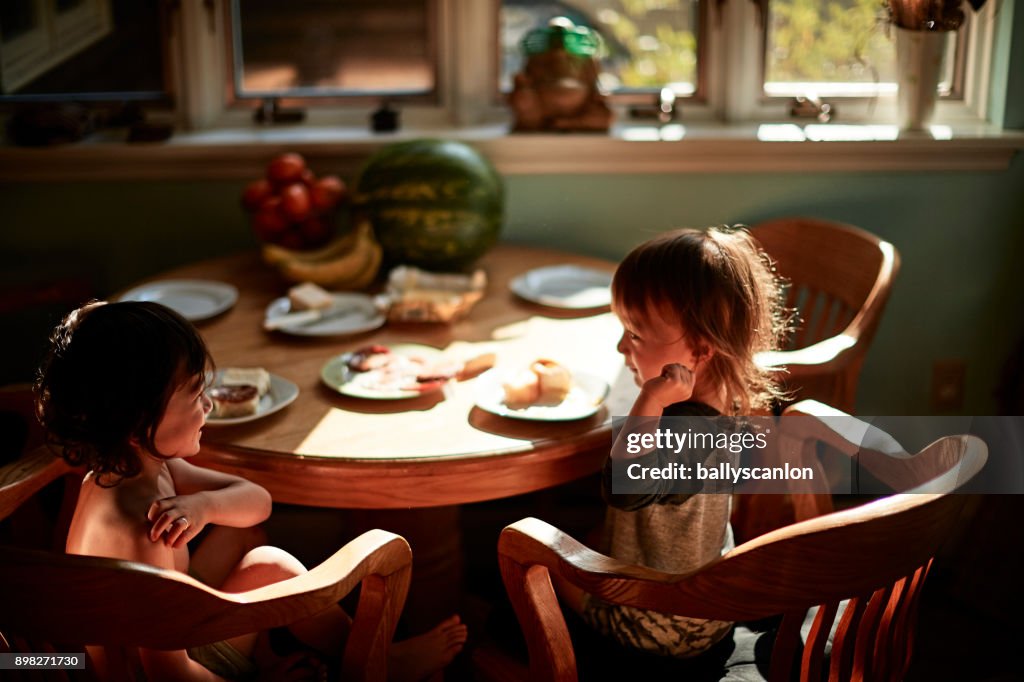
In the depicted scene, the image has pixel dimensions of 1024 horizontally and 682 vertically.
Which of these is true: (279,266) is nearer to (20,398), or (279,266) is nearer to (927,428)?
(20,398)

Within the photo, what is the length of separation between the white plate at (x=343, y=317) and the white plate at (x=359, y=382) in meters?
0.13

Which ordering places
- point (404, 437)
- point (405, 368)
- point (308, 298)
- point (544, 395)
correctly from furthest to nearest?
point (308, 298) → point (405, 368) → point (544, 395) → point (404, 437)

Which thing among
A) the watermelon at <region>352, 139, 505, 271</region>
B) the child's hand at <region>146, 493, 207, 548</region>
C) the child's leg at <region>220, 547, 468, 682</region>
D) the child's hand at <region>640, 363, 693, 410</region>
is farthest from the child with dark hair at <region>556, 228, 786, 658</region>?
the watermelon at <region>352, 139, 505, 271</region>

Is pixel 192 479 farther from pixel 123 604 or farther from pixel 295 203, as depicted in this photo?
pixel 295 203

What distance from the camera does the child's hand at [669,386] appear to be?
1.34m

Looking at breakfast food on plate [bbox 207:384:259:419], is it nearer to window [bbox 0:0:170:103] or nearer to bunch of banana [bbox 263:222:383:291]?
bunch of banana [bbox 263:222:383:291]

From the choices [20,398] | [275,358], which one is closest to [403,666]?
[275,358]

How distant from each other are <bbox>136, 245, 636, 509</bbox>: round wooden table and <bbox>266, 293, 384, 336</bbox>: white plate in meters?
0.02

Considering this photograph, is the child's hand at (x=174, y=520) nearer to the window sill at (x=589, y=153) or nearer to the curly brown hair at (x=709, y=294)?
the curly brown hair at (x=709, y=294)

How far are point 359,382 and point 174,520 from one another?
453 mm

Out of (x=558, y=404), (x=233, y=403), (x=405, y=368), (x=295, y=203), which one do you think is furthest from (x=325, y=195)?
(x=558, y=404)

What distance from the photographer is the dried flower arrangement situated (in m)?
2.29

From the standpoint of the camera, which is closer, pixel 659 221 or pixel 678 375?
pixel 678 375

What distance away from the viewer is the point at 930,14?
Answer: 2.31 meters
